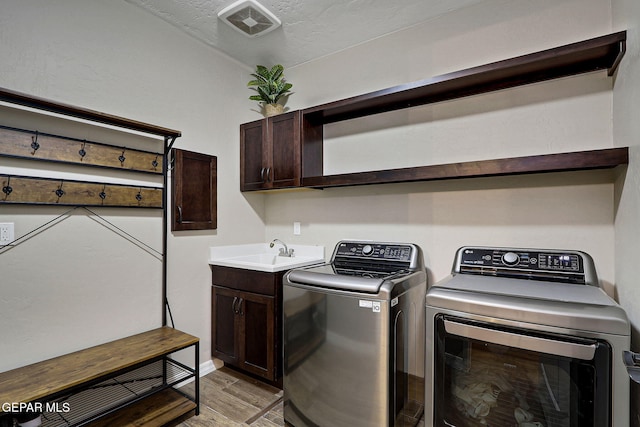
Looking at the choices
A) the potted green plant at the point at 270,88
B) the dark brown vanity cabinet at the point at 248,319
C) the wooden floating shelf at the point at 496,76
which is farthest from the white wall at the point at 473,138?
the dark brown vanity cabinet at the point at 248,319

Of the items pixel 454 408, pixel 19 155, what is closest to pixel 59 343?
pixel 19 155

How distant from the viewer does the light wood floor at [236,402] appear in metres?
1.93

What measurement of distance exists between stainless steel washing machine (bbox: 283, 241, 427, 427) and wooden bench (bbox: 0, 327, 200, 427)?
27.5 inches

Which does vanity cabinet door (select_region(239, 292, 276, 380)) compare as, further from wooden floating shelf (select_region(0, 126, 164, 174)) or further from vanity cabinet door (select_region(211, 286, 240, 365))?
wooden floating shelf (select_region(0, 126, 164, 174))

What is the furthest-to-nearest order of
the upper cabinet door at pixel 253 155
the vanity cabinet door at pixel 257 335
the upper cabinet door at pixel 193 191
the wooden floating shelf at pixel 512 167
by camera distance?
the upper cabinet door at pixel 253 155, the upper cabinet door at pixel 193 191, the vanity cabinet door at pixel 257 335, the wooden floating shelf at pixel 512 167

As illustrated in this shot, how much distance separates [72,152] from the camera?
1.78m

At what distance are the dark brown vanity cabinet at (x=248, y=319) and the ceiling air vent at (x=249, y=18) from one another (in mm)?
1827

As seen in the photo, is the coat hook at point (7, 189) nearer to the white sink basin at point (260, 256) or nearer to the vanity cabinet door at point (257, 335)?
the white sink basin at point (260, 256)

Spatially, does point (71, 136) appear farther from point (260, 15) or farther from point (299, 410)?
point (299, 410)

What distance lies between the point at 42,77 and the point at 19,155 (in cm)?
48

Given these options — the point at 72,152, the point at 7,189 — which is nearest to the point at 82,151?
the point at 72,152

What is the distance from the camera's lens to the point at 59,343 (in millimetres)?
1738

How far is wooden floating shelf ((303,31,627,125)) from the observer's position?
4.99 ft

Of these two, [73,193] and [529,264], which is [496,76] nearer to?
[529,264]
